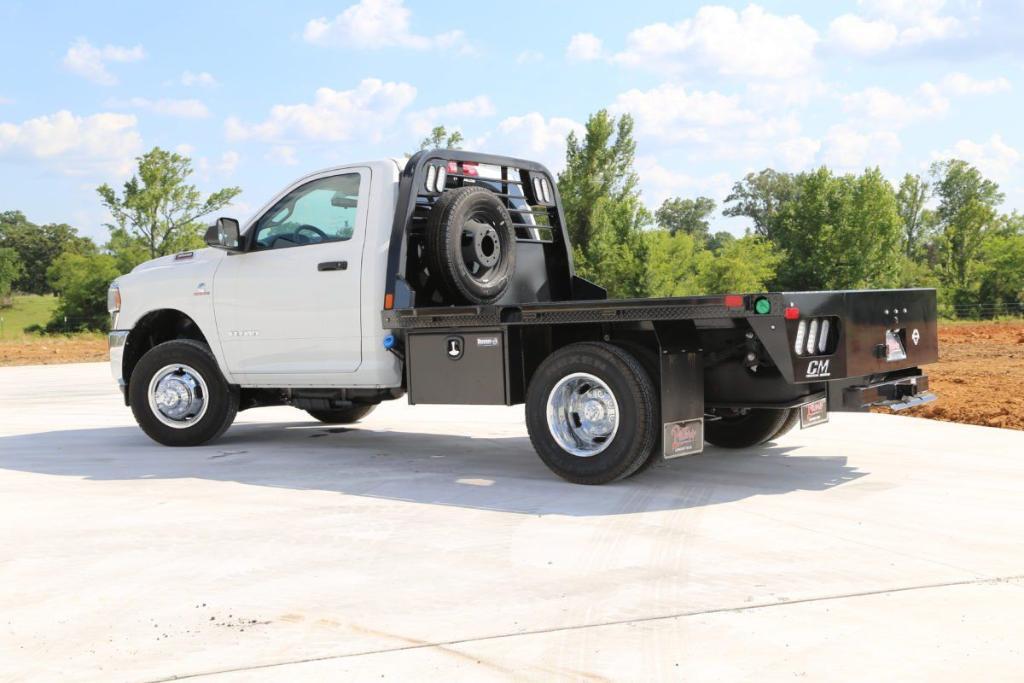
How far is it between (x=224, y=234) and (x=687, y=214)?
A: 382 ft

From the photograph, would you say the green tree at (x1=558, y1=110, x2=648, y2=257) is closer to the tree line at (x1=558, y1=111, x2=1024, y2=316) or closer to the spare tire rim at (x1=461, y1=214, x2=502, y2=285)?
the tree line at (x1=558, y1=111, x2=1024, y2=316)

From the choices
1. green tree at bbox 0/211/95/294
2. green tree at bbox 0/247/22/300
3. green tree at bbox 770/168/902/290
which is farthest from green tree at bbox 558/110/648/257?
green tree at bbox 0/211/95/294

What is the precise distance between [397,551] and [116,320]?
5.32 metres

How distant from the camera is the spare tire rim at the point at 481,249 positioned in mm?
7926

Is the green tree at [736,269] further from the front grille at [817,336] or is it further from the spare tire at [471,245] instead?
the front grille at [817,336]

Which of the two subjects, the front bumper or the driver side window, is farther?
the front bumper

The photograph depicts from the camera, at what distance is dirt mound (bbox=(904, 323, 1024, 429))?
10.4m

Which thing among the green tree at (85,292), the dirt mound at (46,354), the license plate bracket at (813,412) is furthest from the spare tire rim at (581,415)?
the green tree at (85,292)

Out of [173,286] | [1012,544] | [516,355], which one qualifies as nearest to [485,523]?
[516,355]

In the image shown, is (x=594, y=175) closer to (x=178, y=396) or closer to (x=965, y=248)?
(x=965, y=248)

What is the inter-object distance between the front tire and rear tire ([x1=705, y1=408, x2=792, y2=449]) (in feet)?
13.3

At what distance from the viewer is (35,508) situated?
643cm

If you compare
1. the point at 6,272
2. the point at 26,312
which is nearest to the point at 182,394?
the point at 6,272

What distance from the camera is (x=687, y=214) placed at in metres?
122
